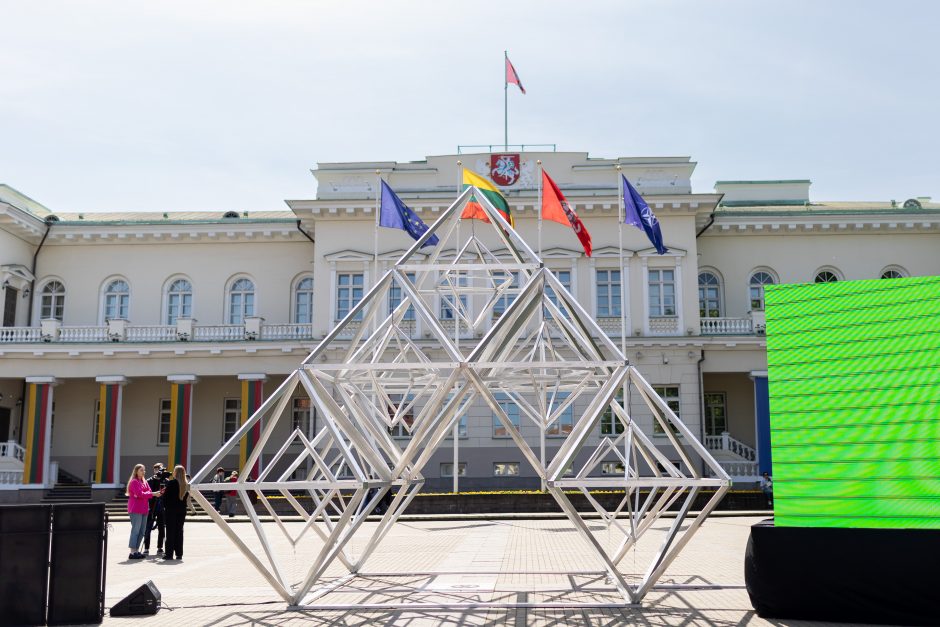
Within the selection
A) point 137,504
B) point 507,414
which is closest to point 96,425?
point 507,414

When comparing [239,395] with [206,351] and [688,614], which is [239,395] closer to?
[206,351]

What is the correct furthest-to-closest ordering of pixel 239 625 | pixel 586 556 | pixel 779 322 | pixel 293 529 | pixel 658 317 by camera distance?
1. pixel 658 317
2. pixel 293 529
3. pixel 586 556
4. pixel 779 322
5. pixel 239 625

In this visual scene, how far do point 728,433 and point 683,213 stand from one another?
34.1 ft

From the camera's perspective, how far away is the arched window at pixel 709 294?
46.4m

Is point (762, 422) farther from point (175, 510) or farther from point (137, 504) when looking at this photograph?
point (137, 504)

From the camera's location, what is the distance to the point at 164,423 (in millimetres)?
46719

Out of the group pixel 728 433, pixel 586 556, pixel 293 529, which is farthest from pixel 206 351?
pixel 586 556

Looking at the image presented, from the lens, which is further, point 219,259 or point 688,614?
point 219,259

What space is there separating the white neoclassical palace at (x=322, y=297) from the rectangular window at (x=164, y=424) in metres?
0.06

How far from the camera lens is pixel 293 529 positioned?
2766 cm

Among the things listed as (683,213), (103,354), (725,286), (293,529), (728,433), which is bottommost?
(293,529)

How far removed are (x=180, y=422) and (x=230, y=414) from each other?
362cm

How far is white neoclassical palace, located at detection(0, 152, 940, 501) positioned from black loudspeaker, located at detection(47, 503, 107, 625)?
29834mm

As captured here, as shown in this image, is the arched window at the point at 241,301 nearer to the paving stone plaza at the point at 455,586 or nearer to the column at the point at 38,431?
the column at the point at 38,431
